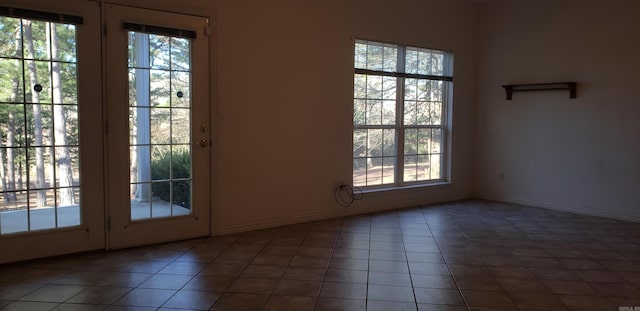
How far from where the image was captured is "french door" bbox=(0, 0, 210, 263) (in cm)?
331

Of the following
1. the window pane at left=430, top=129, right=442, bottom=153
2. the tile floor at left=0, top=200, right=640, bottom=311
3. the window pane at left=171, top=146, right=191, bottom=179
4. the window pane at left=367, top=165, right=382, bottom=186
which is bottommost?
the tile floor at left=0, top=200, right=640, bottom=311

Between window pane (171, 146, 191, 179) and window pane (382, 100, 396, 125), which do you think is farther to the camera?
window pane (382, 100, 396, 125)

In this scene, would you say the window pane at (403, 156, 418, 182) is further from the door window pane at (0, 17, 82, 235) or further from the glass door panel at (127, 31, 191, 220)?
the door window pane at (0, 17, 82, 235)

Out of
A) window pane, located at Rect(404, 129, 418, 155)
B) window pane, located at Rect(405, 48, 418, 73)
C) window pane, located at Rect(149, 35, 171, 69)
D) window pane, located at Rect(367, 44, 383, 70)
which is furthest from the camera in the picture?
window pane, located at Rect(404, 129, 418, 155)

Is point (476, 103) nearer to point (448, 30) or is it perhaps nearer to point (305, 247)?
point (448, 30)

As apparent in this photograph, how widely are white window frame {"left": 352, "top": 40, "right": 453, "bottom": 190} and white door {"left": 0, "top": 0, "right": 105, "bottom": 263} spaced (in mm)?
2777

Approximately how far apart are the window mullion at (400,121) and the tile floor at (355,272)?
118 centimetres

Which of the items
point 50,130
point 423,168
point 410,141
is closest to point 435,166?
point 423,168

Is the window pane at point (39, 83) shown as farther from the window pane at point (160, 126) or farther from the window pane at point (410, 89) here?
the window pane at point (410, 89)

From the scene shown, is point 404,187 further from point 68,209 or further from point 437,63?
point 68,209

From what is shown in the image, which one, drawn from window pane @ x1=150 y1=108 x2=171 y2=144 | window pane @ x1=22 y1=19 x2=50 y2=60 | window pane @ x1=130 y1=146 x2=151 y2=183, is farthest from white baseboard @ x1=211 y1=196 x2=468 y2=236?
window pane @ x1=22 y1=19 x2=50 y2=60

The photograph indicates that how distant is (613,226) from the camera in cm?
477

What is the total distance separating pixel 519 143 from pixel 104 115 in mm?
4968

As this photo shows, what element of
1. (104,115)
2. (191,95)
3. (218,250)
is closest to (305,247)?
(218,250)
